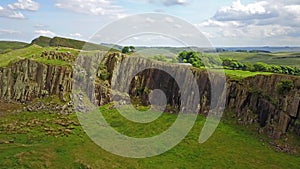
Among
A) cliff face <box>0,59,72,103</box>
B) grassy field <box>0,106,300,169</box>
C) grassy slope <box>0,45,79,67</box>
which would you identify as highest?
grassy slope <box>0,45,79,67</box>

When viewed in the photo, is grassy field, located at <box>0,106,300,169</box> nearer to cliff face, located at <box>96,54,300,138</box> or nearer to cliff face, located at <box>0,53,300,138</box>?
cliff face, located at <box>96,54,300,138</box>

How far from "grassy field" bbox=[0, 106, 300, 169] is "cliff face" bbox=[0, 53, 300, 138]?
3384 millimetres

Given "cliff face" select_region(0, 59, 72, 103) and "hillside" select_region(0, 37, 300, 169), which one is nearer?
"hillside" select_region(0, 37, 300, 169)

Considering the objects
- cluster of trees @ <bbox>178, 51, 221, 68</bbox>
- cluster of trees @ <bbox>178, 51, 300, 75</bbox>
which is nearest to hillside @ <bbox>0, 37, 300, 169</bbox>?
cluster of trees @ <bbox>178, 51, 300, 75</bbox>

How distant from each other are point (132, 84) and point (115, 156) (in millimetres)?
20432

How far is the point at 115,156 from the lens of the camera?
110 feet

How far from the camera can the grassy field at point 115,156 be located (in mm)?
31859

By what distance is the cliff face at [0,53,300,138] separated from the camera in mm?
41000

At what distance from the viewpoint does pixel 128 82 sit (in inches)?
2079

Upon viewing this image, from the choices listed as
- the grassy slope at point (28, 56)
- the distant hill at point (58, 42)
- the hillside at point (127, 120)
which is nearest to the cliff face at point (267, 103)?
the hillside at point (127, 120)

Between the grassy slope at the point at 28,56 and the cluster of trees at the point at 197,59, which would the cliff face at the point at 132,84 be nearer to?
the grassy slope at the point at 28,56

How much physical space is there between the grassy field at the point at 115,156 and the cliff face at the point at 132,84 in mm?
3384

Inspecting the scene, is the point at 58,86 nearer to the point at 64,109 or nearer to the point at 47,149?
the point at 64,109

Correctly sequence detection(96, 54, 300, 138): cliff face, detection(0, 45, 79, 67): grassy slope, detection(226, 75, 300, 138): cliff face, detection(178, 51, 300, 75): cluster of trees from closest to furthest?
detection(226, 75, 300, 138): cliff face, detection(96, 54, 300, 138): cliff face, detection(0, 45, 79, 67): grassy slope, detection(178, 51, 300, 75): cluster of trees
